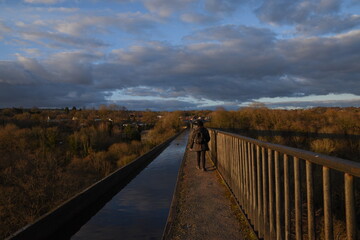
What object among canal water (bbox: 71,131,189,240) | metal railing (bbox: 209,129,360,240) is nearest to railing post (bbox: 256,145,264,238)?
metal railing (bbox: 209,129,360,240)

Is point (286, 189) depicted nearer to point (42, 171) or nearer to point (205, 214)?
point (205, 214)

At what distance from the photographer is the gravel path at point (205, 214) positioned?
4.34 metres

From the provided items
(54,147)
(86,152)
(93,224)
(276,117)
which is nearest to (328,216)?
(93,224)

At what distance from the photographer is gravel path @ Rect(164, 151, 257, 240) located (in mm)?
4340

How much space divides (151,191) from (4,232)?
3.58 meters

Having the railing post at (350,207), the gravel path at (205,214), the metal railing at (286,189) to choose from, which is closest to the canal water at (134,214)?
the gravel path at (205,214)

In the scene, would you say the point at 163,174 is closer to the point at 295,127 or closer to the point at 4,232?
the point at 4,232

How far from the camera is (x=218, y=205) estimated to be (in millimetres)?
5750

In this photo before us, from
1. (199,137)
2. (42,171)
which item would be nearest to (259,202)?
(199,137)

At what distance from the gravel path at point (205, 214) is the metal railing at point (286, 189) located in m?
0.25

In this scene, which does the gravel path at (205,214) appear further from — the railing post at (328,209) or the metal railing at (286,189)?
the railing post at (328,209)

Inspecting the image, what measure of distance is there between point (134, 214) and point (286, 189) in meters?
4.02

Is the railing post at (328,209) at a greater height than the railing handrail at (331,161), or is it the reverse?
the railing handrail at (331,161)

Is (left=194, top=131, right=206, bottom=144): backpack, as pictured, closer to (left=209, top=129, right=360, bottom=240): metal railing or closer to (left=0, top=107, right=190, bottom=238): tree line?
(left=209, top=129, right=360, bottom=240): metal railing
